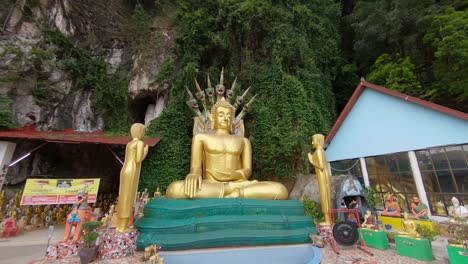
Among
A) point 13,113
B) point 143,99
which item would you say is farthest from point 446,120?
point 13,113

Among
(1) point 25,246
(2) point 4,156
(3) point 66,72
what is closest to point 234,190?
(1) point 25,246

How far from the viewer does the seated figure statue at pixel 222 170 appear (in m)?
5.34

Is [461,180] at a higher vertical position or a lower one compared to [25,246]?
higher

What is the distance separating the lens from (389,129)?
758 centimetres

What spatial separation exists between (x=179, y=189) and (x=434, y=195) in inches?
297

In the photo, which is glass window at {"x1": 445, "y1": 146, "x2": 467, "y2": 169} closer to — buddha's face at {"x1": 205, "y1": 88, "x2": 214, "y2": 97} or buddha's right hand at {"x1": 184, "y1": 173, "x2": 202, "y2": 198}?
buddha's right hand at {"x1": 184, "y1": 173, "x2": 202, "y2": 198}

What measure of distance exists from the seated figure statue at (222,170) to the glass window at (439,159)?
480 cm

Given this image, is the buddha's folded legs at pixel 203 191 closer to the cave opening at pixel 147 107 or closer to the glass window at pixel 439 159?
the cave opening at pixel 147 107

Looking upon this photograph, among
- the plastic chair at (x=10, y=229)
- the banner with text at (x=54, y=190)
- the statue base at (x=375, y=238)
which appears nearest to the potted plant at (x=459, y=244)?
the statue base at (x=375, y=238)

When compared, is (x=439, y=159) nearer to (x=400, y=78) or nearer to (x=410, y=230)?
(x=410, y=230)

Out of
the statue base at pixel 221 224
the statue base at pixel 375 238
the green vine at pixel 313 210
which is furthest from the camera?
the green vine at pixel 313 210

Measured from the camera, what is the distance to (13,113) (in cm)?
761

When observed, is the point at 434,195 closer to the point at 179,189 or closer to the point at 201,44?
the point at 179,189

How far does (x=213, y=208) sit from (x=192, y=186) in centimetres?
80
